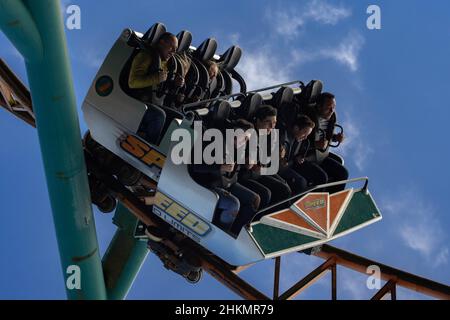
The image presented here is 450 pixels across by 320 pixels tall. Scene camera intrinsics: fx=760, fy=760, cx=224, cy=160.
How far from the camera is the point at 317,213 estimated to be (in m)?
5.99

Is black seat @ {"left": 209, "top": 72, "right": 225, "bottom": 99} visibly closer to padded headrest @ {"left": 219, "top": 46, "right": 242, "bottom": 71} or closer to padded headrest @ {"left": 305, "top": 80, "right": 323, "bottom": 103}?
padded headrest @ {"left": 219, "top": 46, "right": 242, "bottom": 71}

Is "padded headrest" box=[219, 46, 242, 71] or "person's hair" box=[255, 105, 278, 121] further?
"padded headrest" box=[219, 46, 242, 71]

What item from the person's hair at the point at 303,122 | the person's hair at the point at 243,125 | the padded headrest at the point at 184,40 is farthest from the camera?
the padded headrest at the point at 184,40

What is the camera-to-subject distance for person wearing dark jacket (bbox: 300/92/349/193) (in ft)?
22.1

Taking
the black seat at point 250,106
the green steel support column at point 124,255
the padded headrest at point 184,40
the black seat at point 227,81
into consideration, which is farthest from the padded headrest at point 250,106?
the green steel support column at point 124,255

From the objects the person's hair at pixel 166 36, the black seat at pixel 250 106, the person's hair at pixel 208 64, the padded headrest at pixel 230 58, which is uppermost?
the padded headrest at pixel 230 58

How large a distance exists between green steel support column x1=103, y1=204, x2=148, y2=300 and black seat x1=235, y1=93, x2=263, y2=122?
1837 millimetres

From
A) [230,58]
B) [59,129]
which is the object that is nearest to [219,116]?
[59,129]

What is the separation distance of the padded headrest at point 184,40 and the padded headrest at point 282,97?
1.14m

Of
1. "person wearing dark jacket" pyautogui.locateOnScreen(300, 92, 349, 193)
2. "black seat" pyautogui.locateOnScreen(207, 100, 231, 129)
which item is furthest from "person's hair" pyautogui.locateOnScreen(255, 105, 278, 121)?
"person wearing dark jacket" pyautogui.locateOnScreen(300, 92, 349, 193)

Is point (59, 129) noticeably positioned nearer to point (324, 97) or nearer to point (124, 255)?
point (124, 255)

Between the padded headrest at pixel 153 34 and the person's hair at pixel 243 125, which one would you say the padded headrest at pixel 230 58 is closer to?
the padded headrest at pixel 153 34

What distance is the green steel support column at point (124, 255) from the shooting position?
23.7ft
